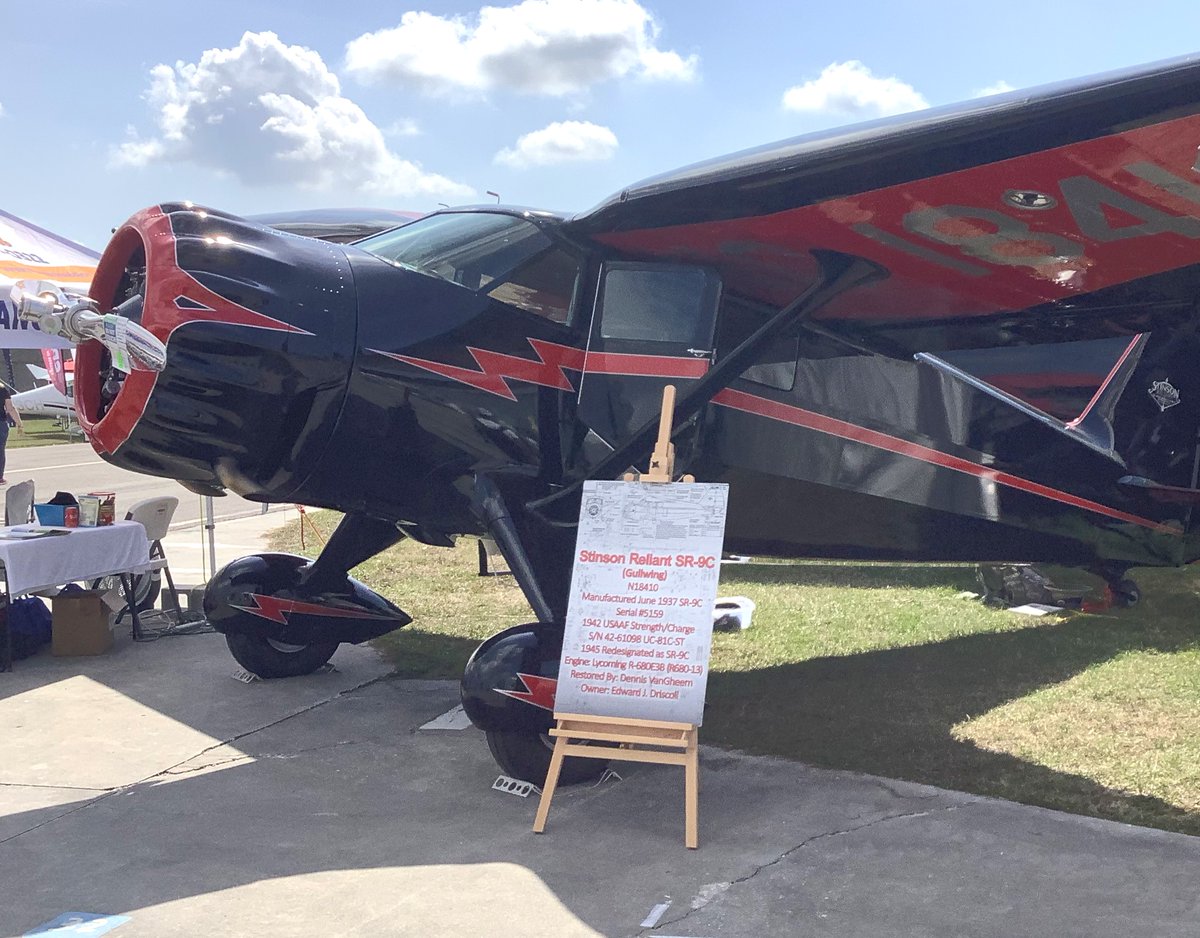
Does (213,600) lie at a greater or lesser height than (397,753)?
greater

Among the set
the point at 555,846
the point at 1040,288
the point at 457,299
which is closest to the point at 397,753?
the point at 555,846

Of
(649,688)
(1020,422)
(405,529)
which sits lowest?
(649,688)

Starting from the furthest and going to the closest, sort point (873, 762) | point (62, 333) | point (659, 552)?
point (873, 762) → point (62, 333) → point (659, 552)

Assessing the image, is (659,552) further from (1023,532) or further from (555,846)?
(1023,532)

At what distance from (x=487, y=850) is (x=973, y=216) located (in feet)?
11.0

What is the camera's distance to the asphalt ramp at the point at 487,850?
140 inches

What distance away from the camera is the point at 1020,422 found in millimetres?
6645

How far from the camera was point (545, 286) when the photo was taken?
5.48 meters

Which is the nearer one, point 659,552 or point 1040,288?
point 659,552

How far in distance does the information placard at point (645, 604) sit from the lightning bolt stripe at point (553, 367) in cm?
107

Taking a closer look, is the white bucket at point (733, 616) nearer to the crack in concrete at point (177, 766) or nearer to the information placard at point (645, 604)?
the crack in concrete at point (177, 766)

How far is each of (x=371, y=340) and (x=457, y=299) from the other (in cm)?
50

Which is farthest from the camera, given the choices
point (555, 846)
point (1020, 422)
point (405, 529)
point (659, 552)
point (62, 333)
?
point (1020, 422)

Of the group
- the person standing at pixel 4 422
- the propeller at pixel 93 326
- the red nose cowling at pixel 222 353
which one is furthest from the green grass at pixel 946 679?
the person standing at pixel 4 422
